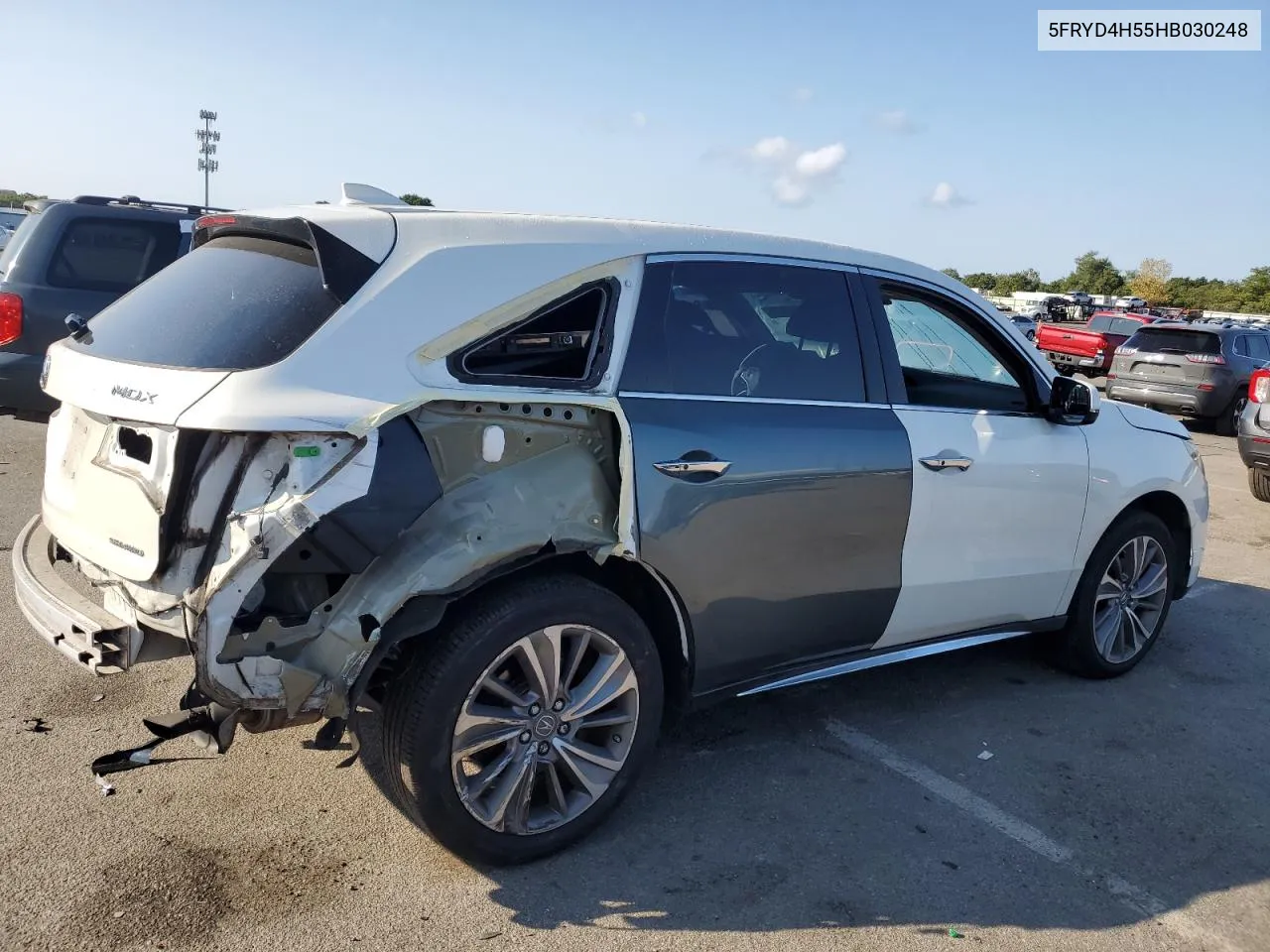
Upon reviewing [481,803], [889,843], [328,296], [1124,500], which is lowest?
[889,843]

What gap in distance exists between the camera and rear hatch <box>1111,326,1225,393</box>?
15094 mm

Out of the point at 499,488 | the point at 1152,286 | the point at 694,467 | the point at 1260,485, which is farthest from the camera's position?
the point at 1152,286

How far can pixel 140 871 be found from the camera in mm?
2877

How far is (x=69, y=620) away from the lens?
111 inches

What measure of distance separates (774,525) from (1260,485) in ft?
27.3

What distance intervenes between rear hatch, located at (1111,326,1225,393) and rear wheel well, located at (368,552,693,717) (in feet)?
47.5

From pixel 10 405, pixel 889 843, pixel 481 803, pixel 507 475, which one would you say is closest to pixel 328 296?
pixel 507 475

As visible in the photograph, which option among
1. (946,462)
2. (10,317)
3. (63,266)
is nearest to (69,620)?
(946,462)

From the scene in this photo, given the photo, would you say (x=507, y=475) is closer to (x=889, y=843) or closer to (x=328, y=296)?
(x=328, y=296)

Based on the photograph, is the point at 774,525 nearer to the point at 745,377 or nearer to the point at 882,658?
the point at 745,377

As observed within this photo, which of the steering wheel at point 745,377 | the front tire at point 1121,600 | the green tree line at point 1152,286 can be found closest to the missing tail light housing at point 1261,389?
the front tire at point 1121,600

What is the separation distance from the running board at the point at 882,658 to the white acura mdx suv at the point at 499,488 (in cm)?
2

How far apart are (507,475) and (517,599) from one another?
0.37 m

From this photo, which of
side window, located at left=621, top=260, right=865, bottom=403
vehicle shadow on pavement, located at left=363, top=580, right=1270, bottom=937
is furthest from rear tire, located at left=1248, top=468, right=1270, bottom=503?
side window, located at left=621, top=260, right=865, bottom=403
